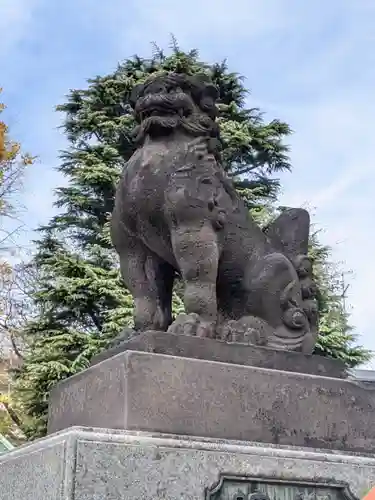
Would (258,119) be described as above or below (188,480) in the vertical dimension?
above

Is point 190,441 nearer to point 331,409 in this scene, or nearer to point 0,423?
point 331,409

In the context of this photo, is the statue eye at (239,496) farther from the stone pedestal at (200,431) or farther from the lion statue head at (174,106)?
the lion statue head at (174,106)

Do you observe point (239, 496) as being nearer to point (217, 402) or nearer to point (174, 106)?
point (217, 402)

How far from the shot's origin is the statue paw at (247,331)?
12.0 ft

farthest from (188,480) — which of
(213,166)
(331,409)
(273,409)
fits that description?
(213,166)

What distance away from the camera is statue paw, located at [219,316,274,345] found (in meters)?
3.66

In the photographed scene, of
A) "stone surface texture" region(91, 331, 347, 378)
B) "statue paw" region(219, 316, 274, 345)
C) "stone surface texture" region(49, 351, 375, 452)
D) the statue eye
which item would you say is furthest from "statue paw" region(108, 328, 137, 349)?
the statue eye

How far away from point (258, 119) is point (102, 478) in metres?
15.7

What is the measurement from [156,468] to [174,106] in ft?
6.22

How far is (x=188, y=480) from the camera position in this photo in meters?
2.91

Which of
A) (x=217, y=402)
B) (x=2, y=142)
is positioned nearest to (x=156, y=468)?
(x=217, y=402)

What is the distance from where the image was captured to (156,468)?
287cm

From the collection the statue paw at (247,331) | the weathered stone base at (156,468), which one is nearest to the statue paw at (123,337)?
the statue paw at (247,331)

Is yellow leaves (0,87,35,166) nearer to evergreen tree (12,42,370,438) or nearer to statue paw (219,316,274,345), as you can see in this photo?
evergreen tree (12,42,370,438)
